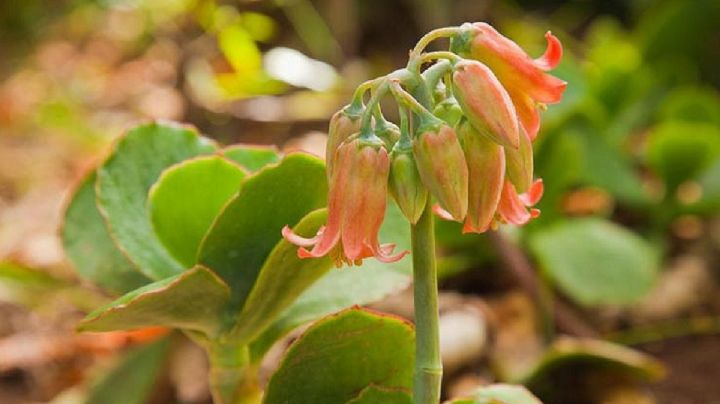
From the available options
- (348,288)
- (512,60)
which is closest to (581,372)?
(348,288)

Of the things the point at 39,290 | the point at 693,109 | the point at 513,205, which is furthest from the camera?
the point at 693,109

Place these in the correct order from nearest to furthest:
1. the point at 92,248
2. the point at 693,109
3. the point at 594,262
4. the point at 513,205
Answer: the point at 513,205
the point at 92,248
the point at 594,262
the point at 693,109

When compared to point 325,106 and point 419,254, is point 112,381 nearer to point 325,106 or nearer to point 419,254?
point 419,254

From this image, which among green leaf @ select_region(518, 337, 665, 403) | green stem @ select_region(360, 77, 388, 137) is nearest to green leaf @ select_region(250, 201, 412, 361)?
green stem @ select_region(360, 77, 388, 137)

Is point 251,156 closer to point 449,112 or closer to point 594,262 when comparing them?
point 449,112

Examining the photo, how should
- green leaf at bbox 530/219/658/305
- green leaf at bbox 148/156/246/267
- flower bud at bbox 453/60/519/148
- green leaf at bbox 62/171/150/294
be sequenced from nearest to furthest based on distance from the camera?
flower bud at bbox 453/60/519/148 < green leaf at bbox 148/156/246/267 < green leaf at bbox 62/171/150/294 < green leaf at bbox 530/219/658/305

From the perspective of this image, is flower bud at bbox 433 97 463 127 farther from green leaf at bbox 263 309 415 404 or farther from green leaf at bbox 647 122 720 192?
green leaf at bbox 647 122 720 192

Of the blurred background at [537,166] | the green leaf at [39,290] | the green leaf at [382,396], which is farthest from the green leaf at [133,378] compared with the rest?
the green leaf at [382,396]
